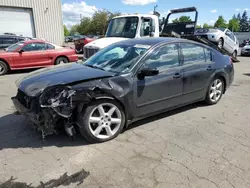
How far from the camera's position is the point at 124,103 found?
140 inches

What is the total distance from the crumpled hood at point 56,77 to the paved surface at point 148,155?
82cm

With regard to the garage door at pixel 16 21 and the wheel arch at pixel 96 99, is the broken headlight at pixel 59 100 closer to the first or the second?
the wheel arch at pixel 96 99

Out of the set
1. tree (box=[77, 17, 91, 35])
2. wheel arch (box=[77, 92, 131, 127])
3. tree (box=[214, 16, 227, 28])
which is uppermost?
tree (box=[214, 16, 227, 28])

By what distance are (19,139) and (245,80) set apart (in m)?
7.62

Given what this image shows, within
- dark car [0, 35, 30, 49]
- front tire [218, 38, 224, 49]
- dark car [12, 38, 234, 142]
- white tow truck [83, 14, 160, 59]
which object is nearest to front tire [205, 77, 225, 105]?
dark car [12, 38, 234, 142]

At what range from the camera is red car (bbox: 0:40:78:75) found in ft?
30.5

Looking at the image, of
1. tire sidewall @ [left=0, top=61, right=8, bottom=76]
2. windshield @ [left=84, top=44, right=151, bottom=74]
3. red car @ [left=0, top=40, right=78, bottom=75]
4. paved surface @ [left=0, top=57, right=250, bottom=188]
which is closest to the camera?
paved surface @ [left=0, top=57, right=250, bottom=188]

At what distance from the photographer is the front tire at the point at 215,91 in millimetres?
5020

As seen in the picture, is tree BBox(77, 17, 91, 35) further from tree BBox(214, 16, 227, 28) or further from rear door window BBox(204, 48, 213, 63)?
rear door window BBox(204, 48, 213, 63)

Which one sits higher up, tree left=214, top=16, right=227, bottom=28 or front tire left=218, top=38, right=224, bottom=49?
tree left=214, top=16, right=227, bottom=28

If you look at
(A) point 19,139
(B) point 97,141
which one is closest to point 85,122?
(B) point 97,141

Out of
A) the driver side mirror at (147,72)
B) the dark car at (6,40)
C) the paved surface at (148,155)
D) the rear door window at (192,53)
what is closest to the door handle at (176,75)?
the rear door window at (192,53)

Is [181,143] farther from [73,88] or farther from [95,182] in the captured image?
[73,88]

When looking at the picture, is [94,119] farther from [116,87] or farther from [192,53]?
Result: [192,53]
